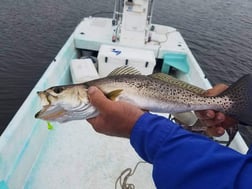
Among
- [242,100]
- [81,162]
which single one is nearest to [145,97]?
[242,100]

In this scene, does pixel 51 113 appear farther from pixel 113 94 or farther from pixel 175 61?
pixel 175 61

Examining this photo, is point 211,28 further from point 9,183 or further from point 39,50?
point 9,183

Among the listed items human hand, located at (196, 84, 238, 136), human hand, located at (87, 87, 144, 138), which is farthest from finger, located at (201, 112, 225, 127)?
human hand, located at (87, 87, 144, 138)

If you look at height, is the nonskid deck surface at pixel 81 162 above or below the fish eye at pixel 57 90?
below

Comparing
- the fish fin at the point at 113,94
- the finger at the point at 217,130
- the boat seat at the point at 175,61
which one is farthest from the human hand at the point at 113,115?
the boat seat at the point at 175,61

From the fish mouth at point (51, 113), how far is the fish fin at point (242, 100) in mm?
1291

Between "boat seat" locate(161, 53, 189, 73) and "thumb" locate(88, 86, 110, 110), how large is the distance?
17.5 feet

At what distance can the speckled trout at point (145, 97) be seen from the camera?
2.11m

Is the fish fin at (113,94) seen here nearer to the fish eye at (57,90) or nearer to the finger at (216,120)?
the fish eye at (57,90)

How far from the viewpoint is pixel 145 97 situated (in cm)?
242

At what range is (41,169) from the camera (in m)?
3.93

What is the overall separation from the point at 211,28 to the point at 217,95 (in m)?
14.9

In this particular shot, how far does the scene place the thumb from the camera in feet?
6.52

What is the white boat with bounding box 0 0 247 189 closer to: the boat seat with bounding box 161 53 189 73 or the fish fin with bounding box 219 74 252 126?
the boat seat with bounding box 161 53 189 73
